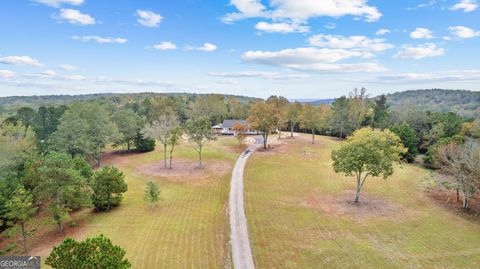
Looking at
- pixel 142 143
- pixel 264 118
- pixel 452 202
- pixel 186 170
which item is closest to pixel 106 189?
pixel 186 170

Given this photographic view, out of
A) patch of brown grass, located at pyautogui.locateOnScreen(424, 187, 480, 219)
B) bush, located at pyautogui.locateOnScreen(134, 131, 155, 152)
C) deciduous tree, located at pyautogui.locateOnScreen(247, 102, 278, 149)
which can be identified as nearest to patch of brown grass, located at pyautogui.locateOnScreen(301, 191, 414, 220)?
patch of brown grass, located at pyautogui.locateOnScreen(424, 187, 480, 219)

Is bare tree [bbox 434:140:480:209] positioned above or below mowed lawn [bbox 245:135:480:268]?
above

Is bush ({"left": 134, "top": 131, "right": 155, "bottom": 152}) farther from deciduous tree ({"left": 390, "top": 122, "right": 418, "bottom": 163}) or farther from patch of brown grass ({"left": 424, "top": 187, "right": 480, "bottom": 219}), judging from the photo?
deciduous tree ({"left": 390, "top": 122, "right": 418, "bottom": 163})

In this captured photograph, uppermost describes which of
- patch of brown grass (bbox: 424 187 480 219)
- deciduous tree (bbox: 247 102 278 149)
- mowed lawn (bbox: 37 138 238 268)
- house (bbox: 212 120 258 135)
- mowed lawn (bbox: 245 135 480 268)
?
deciduous tree (bbox: 247 102 278 149)

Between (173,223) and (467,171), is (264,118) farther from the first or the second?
(173,223)

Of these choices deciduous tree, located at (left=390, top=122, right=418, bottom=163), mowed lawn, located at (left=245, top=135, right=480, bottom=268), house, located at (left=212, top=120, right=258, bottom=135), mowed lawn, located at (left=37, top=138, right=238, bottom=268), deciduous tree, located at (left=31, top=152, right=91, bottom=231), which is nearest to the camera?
mowed lawn, located at (left=245, top=135, right=480, bottom=268)

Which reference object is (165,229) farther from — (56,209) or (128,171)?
(128,171)
